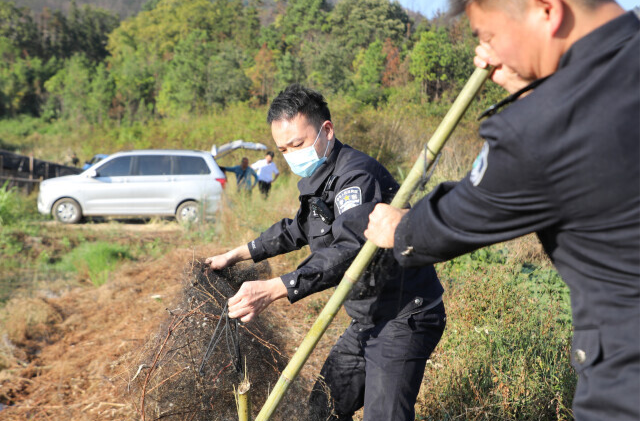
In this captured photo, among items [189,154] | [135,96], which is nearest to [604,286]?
[189,154]

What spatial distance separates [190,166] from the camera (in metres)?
12.9

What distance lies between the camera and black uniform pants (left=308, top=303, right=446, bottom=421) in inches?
85.7

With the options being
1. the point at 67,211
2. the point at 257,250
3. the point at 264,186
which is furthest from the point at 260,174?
the point at 257,250

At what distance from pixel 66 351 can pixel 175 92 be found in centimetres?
4112

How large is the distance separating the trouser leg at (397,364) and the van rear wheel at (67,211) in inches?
471

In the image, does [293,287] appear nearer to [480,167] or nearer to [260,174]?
[480,167]

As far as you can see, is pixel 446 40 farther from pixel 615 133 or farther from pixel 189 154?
pixel 615 133

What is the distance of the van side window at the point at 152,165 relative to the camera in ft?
42.0

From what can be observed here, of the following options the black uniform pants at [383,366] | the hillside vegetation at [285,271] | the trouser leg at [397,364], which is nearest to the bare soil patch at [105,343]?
the hillside vegetation at [285,271]

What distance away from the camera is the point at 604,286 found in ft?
3.82

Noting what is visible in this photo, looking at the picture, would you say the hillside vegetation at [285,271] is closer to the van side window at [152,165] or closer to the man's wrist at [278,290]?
the man's wrist at [278,290]

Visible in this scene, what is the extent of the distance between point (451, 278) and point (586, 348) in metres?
3.89

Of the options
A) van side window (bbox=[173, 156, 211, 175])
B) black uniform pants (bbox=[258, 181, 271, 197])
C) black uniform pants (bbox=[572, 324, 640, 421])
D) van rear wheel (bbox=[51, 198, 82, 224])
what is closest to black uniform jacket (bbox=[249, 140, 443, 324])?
black uniform pants (bbox=[572, 324, 640, 421])

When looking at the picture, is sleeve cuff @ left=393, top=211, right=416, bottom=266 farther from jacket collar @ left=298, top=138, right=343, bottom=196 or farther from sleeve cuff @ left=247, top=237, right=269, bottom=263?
sleeve cuff @ left=247, top=237, right=269, bottom=263
